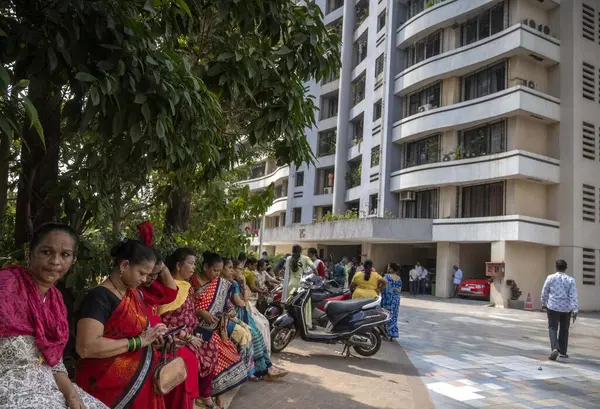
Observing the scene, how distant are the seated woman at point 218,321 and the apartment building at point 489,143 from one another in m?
15.0

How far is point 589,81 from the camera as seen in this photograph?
21.7 metres

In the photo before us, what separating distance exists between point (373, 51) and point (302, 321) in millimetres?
24726

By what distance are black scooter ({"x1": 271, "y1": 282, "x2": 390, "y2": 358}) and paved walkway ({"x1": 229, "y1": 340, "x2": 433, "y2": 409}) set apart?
25cm

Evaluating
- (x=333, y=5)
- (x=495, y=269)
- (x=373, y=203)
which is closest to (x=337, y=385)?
(x=495, y=269)

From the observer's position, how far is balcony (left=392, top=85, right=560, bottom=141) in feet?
67.4

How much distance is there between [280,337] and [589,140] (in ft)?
63.3

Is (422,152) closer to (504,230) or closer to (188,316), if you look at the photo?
(504,230)

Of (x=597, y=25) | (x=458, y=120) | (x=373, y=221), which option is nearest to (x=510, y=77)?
(x=458, y=120)

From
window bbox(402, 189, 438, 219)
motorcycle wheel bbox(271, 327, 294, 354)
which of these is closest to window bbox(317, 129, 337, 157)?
window bbox(402, 189, 438, 219)

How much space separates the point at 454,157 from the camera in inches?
901

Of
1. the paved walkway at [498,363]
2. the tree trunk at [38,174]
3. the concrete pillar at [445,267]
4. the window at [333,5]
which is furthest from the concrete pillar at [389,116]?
the tree trunk at [38,174]

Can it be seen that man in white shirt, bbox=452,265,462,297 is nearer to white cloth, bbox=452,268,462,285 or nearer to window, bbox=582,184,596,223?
white cloth, bbox=452,268,462,285

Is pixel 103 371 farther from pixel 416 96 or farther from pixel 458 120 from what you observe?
pixel 416 96

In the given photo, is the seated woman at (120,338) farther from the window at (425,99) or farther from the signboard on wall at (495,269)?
the window at (425,99)
